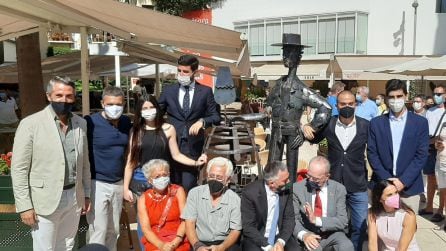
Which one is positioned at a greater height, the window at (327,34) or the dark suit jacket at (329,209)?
the window at (327,34)

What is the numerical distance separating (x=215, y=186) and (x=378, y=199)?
4.61 ft

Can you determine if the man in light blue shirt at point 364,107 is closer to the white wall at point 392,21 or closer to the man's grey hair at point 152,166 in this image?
the man's grey hair at point 152,166

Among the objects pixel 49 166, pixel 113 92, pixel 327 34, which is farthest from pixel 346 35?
pixel 49 166

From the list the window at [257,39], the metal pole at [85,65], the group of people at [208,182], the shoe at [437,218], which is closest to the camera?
the group of people at [208,182]

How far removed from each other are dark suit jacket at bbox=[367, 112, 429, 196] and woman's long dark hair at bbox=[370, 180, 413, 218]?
0.27 metres

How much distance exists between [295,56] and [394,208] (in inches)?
65.5

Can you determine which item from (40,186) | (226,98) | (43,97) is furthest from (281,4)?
(40,186)

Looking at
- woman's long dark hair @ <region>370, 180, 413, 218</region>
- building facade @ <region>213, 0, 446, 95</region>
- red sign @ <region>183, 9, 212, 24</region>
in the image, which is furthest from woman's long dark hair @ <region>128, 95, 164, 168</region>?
red sign @ <region>183, 9, 212, 24</region>

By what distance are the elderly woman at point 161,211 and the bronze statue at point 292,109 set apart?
3.86 feet

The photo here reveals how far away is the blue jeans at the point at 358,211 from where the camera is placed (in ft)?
14.9

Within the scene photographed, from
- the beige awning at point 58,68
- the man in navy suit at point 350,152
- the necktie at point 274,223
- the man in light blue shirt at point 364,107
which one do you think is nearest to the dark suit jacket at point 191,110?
the necktie at point 274,223

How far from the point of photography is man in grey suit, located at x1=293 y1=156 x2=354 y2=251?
4148mm

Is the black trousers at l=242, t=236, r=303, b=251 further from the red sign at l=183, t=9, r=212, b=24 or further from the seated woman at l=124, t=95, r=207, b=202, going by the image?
the red sign at l=183, t=9, r=212, b=24

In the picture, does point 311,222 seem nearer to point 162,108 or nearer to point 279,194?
point 279,194
